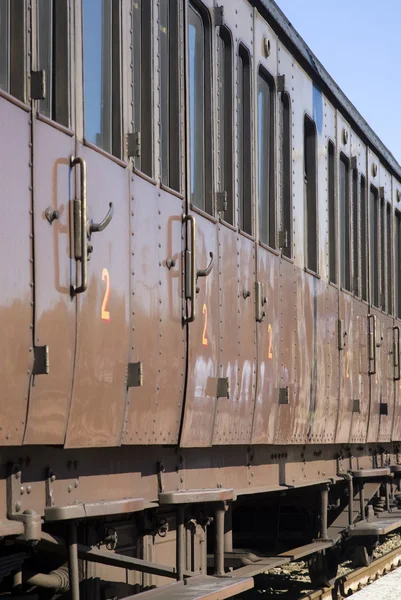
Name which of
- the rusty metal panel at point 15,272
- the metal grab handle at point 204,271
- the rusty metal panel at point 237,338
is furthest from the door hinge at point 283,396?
the rusty metal panel at point 15,272

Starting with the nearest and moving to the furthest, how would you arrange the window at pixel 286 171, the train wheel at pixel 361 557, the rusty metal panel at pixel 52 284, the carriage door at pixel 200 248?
the rusty metal panel at pixel 52 284 < the carriage door at pixel 200 248 < the window at pixel 286 171 < the train wheel at pixel 361 557

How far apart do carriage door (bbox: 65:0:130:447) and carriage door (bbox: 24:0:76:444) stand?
0.27 feet

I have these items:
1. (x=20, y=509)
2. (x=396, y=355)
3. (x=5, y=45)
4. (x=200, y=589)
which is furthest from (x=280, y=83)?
(x=396, y=355)

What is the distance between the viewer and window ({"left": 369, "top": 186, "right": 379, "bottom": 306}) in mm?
11820

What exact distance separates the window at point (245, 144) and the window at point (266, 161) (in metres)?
0.33

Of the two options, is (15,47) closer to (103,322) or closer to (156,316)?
(103,322)

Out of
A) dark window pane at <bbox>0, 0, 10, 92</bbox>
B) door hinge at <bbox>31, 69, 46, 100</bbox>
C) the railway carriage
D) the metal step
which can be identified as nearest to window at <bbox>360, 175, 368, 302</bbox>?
the railway carriage

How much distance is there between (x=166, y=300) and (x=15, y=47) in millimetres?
1810

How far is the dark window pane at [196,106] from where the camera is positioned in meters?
6.29

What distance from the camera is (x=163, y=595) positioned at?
5.46 metres

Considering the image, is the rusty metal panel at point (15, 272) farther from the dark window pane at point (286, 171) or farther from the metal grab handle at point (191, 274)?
the dark window pane at point (286, 171)

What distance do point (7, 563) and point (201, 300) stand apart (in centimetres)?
203

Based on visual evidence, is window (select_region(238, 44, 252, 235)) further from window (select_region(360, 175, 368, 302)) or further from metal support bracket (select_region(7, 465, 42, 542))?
window (select_region(360, 175, 368, 302))

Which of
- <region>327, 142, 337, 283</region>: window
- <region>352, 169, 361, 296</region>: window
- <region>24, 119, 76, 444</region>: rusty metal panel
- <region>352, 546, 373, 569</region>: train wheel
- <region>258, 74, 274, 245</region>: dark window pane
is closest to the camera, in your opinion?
<region>24, 119, 76, 444</region>: rusty metal panel
